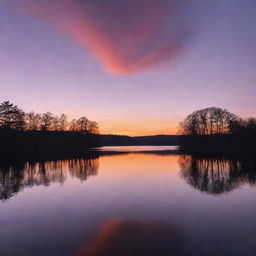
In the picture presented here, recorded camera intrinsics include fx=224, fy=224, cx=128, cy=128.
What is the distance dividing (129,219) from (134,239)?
115 inches

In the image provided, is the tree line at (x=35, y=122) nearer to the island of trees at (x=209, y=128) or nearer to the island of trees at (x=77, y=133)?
the island of trees at (x=77, y=133)

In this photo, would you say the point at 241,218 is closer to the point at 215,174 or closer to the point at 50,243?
the point at 50,243

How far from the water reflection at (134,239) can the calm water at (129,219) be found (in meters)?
0.04

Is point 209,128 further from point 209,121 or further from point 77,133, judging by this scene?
point 77,133

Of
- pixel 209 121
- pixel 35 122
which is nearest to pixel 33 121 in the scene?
pixel 35 122

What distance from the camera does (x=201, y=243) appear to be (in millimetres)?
9664

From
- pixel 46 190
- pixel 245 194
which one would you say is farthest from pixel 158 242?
pixel 46 190

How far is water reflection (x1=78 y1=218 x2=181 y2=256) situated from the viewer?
8.93 metres

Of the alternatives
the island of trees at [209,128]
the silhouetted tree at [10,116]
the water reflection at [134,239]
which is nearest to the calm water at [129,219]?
the water reflection at [134,239]

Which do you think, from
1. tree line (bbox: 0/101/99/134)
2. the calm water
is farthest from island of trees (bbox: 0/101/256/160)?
the calm water

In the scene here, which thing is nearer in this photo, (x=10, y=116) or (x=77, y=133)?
(x=10, y=116)

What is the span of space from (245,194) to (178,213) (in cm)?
814

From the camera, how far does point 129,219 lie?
13.0 meters

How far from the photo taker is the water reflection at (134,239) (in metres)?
8.93
